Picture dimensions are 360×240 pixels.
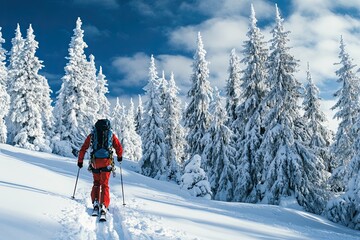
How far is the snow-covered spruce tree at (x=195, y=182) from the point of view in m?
20.6

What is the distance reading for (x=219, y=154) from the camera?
3075 centimetres

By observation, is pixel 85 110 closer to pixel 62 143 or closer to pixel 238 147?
pixel 62 143

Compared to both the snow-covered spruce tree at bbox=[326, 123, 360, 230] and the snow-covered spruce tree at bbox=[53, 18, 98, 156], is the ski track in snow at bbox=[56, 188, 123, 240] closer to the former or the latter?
the snow-covered spruce tree at bbox=[326, 123, 360, 230]

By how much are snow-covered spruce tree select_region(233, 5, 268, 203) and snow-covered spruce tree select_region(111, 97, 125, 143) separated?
3953 centimetres

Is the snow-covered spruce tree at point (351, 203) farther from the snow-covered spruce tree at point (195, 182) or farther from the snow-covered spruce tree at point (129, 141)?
the snow-covered spruce tree at point (129, 141)

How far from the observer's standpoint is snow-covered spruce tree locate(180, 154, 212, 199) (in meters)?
20.6

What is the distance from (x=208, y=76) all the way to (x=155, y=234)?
1143 inches

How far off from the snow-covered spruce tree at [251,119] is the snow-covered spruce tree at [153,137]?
11.6m

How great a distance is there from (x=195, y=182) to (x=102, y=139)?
12.5 m

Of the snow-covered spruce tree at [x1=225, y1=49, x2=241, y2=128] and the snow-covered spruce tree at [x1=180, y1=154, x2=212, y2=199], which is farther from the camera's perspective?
the snow-covered spruce tree at [x1=225, y1=49, x2=241, y2=128]

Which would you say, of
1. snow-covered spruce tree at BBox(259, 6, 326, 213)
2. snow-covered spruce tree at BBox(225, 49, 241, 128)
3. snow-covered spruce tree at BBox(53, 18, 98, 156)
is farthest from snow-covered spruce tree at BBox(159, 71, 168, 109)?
snow-covered spruce tree at BBox(259, 6, 326, 213)

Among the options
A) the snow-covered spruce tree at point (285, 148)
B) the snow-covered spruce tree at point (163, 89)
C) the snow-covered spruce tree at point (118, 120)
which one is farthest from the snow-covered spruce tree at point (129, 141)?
the snow-covered spruce tree at point (285, 148)

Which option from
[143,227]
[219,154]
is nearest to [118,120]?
[219,154]

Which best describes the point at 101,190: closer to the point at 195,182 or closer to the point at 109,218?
the point at 109,218
